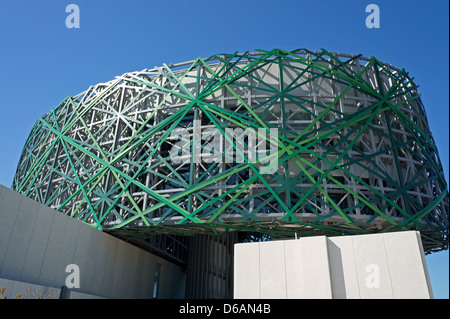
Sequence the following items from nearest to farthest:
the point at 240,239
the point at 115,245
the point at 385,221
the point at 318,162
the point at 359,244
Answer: the point at 359,244, the point at 385,221, the point at 318,162, the point at 115,245, the point at 240,239

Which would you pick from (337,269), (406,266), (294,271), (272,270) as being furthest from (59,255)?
(406,266)

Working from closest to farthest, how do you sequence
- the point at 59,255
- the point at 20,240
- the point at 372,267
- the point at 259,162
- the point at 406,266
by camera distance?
the point at 406,266
the point at 372,267
the point at 20,240
the point at 59,255
the point at 259,162

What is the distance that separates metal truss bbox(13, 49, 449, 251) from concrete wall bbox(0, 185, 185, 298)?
5.16 feet

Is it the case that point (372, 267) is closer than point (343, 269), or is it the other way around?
point (372, 267)

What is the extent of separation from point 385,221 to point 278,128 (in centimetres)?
693

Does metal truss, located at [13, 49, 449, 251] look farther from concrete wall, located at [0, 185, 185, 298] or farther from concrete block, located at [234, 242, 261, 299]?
concrete block, located at [234, 242, 261, 299]

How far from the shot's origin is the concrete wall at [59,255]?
14219 mm

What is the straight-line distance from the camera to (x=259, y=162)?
18.6 metres

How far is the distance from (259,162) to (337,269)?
10.00 meters

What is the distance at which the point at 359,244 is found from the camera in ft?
29.6

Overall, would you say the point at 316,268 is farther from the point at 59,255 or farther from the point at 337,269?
the point at 59,255

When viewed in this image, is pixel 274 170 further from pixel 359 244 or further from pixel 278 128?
pixel 359 244
